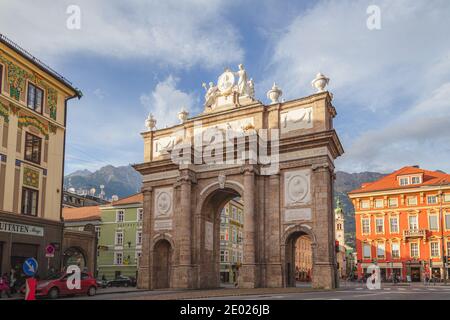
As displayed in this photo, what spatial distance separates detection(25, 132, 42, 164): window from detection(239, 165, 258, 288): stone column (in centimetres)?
1501

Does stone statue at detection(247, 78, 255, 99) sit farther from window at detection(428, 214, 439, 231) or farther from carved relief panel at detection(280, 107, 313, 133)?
window at detection(428, 214, 439, 231)

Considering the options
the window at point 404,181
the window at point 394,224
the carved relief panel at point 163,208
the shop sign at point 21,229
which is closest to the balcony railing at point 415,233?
the window at point 394,224

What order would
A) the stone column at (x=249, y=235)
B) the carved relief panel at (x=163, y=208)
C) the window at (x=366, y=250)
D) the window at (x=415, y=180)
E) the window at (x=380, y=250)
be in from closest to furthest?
the stone column at (x=249, y=235)
the carved relief panel at (x=163, y=208)
the window at (x=380, y=250)
the window at (x=415, y=180)
the window at (x=366, y=250)

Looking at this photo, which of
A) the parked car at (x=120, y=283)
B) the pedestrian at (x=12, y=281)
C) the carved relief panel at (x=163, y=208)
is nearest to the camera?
the pedestrian at (x=12, y=281)

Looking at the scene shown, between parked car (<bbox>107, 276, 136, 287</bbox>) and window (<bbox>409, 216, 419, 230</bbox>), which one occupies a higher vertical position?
window (<bbox>409, 216, 419, 230</bbox>)

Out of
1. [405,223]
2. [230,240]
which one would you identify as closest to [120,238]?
[230,240]

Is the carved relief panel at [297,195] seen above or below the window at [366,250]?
above

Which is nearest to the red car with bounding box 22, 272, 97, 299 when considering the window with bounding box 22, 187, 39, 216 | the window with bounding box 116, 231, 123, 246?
the window with bounding box 22, 187, 39, 216

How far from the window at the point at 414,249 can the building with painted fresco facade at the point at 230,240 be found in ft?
80.6

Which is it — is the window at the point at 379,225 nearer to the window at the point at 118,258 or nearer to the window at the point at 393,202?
the window at the point at 393,202

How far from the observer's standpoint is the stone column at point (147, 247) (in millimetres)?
41487

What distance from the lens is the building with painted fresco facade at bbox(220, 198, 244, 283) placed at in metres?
71.4

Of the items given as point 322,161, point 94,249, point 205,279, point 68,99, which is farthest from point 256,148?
point 94,249
